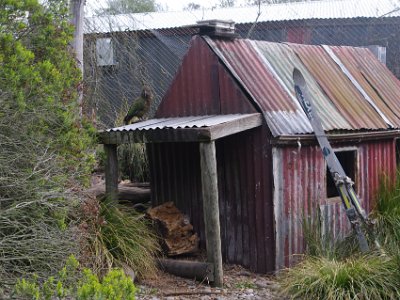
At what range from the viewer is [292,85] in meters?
8.85

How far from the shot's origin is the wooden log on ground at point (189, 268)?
7.47 meters

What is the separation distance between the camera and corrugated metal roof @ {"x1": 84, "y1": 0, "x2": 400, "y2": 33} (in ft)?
47.1

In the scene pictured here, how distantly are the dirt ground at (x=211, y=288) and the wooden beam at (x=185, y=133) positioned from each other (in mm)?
1727

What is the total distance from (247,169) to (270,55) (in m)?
1.98

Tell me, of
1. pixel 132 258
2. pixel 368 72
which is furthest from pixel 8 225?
pixel 368 72

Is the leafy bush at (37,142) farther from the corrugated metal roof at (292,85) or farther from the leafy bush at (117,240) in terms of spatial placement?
the corrugated metal roof at (292,85)

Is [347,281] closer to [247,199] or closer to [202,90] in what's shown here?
[247,199]

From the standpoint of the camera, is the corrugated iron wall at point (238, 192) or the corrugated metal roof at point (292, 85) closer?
the corrugated iron wall at point (238, 192)

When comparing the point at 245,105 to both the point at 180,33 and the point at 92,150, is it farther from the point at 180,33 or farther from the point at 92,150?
the point at 180,33

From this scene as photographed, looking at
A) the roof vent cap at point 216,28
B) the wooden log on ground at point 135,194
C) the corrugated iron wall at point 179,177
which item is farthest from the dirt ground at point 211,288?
the roof vent cap at point 216,28

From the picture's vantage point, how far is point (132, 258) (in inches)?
294

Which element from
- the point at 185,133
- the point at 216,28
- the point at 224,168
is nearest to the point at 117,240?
the point at 185,133

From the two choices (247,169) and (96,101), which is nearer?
(247,169)

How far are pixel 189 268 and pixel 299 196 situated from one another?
1.69 m
